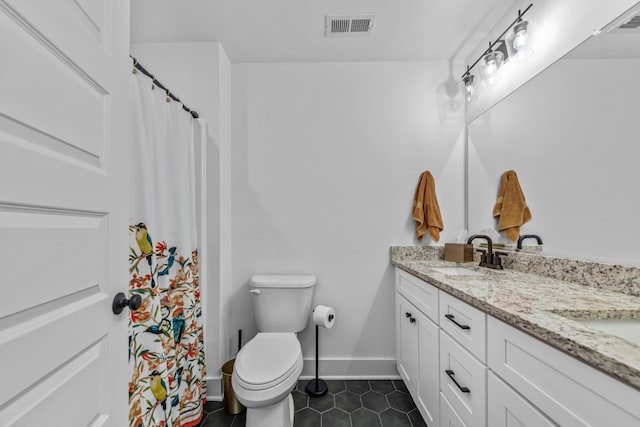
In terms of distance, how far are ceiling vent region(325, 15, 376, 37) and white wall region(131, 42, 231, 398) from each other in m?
0.76

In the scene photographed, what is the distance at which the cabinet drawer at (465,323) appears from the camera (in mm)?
934

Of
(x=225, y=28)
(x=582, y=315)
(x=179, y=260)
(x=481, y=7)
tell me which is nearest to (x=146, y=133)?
(x=179, y=260)

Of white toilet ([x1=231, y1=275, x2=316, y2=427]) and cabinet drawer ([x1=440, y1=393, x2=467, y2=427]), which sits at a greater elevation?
white toilet ([x1=231, y1=275, x2=316, y2=427])

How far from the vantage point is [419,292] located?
1.49 metres

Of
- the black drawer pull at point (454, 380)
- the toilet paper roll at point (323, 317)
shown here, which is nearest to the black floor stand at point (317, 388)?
the toilet paper roll at point (323, 317)

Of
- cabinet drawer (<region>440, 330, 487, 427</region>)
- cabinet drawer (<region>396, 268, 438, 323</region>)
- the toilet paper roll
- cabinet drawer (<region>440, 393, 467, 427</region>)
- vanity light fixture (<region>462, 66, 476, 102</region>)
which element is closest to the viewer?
cabinet drawer (<region>440, 330, 487, 427</region>)

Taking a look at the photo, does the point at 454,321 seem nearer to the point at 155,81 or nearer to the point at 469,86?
the point at 469,86

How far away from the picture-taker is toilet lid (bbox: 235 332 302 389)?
1.24 metres

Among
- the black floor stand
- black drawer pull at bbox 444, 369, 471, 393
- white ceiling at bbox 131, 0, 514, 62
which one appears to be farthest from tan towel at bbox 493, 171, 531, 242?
the black floor stand

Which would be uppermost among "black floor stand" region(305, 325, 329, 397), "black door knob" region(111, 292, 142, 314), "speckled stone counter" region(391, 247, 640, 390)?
"black door knob" region(111, 292, 142, 314)

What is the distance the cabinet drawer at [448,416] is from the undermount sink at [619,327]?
59 centimetres

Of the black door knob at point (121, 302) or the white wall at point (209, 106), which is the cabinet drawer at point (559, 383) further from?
the white wall at point (209, 106)

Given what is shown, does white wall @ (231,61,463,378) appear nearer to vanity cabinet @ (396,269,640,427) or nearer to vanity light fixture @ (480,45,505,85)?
vanity light fixture @ (480,45,505,85)

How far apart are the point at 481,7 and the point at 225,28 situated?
1.53 meters
